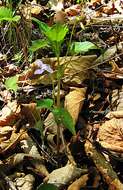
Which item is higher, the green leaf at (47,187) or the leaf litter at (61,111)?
the leaf litter at (61,111)

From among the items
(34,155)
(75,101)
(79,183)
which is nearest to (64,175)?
(79,183)

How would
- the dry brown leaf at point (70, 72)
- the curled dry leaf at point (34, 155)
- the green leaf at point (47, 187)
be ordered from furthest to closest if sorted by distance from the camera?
the dry brown leaf at point (70, 72) < the curled dry leaf at point (34, 155) < the green leaf at point (47, 187)

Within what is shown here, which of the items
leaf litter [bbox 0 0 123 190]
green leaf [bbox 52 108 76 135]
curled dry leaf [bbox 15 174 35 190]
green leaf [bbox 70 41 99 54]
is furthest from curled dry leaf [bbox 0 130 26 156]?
green leaf [bbox 70 41 99 54]

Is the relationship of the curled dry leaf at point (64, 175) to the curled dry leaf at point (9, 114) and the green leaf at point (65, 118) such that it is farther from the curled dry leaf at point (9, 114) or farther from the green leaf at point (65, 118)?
the curled dry leaf at point (9, 114)

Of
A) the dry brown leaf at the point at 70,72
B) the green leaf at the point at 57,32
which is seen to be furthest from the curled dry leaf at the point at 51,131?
the green leaf at the point at 57,32

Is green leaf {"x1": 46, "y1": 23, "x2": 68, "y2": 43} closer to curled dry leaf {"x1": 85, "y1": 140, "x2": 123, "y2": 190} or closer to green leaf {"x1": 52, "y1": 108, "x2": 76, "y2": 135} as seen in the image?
green leaf {"x1": 52, "y1": 108, "x2": 76, "y2": 135}

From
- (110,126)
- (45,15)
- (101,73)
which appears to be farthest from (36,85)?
(45,15)

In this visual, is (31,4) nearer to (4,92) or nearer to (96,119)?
(4,92)

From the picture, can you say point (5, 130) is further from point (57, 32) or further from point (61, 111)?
point (57, 32)
